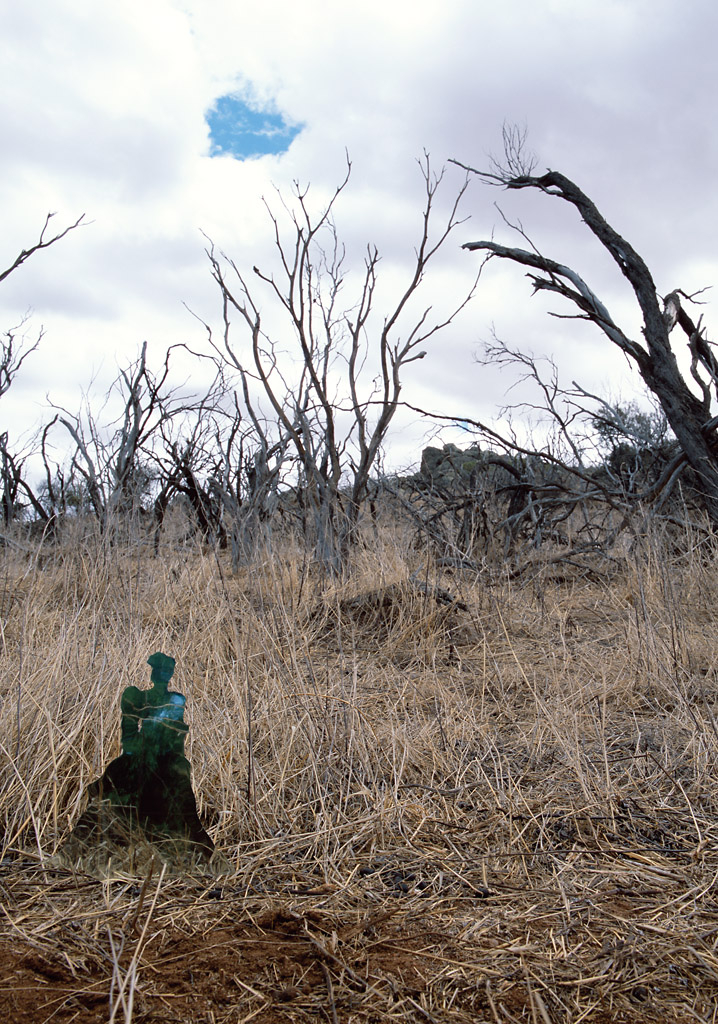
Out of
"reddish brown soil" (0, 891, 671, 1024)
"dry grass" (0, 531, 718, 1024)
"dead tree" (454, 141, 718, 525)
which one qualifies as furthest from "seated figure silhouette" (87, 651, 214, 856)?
"dead tree" (454, 141, 718, 525)

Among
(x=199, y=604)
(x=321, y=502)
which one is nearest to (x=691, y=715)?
(x=199, y=604)

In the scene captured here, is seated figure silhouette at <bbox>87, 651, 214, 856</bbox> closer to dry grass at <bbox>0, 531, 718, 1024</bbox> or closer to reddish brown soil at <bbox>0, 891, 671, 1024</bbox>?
dry grass at <bbox>0, 531, 718, 1024</bbox>

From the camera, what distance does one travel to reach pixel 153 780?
6.68 ft

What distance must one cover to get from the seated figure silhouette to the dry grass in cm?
10

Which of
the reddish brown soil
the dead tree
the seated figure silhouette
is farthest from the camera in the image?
the dead tree

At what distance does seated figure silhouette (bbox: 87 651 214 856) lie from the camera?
6.55 feet

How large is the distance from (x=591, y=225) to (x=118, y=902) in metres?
7.62

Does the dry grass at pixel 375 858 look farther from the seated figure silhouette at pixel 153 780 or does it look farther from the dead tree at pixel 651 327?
the dead tree at pixel 651 327

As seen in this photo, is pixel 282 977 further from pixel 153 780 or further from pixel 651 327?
pixel 651 327

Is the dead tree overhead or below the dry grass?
overhead

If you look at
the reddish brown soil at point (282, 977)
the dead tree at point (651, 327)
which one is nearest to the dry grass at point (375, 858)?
the reddish brown soil at point (282, 977)

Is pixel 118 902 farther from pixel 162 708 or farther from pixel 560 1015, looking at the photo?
pixel 560 1015

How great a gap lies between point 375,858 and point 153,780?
0.67 meters

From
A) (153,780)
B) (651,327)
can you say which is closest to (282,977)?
(153,780)
